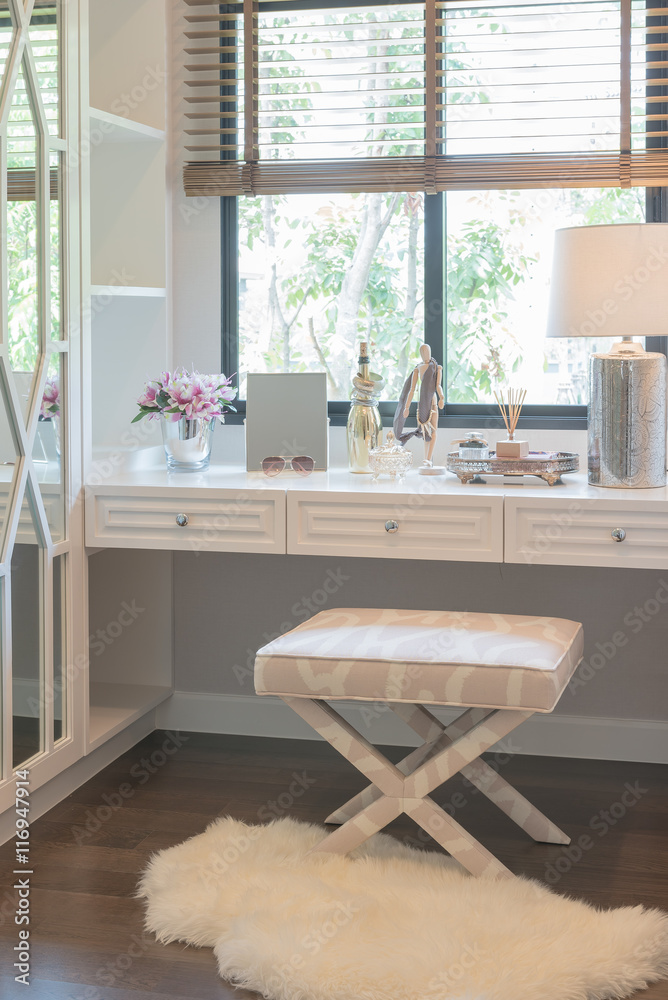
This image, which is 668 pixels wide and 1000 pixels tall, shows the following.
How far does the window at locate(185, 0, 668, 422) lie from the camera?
279 cm

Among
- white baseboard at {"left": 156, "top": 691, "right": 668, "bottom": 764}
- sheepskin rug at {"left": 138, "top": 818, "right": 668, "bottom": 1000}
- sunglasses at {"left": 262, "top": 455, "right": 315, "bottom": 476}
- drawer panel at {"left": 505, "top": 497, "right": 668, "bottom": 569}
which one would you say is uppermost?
sunglasses at {"left": 262, "top": 455, "right": 315, "bottom": 476}

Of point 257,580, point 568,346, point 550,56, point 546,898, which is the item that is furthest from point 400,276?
point 546,898

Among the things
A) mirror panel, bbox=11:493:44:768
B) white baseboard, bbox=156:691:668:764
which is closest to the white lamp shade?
white baseboard, bbox=156:691:668:764

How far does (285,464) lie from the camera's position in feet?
8.98

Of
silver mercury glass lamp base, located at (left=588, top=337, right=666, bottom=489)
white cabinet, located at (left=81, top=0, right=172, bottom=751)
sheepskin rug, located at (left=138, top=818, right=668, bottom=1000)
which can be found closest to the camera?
sheepskin rug, located at (left=138, top=818, right=668, bottom=1000)

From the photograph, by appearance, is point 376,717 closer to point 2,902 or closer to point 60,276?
point 2,902

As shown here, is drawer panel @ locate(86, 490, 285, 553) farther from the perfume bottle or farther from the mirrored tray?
the mirrored tray

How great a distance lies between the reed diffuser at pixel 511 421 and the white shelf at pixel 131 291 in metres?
1.03

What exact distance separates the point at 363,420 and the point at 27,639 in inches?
41.2

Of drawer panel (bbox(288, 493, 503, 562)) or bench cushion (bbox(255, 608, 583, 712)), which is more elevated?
drawer panel (bbox(288, 493, 503, 562))

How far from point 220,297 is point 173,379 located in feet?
1.43

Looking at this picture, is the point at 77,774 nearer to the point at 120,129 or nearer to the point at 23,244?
the point at 23,244

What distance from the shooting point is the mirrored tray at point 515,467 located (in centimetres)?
251

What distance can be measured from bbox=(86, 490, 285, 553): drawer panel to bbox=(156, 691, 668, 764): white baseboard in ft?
2.49
